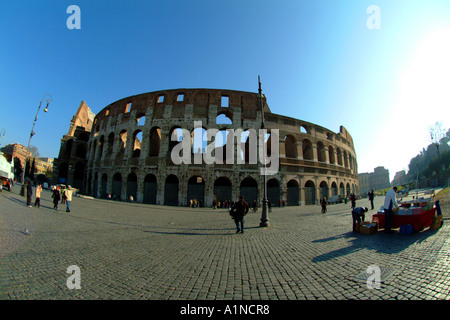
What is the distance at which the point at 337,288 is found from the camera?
8.91ft

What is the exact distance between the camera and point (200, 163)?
21719 millimetres

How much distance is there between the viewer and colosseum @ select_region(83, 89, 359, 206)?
21953mm

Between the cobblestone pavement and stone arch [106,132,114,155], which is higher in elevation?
stone arch [106,132,114,155]

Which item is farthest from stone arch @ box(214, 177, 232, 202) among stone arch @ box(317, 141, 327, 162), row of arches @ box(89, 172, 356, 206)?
stone arch @ box(317, 141, 327, 162)

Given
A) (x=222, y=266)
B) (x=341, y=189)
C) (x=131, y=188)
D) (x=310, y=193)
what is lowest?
(x=310, y=193)

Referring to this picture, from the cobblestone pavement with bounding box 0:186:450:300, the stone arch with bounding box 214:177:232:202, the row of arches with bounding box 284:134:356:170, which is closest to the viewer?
the cobblestone pavement with bounding box 0:186:450:300

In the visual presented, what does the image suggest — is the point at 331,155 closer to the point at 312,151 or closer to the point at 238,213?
the point at 312,151

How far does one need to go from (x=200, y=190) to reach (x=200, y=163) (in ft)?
11.3

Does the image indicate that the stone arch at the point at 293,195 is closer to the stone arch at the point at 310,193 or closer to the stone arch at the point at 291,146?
the stone arch at the point at 310,193

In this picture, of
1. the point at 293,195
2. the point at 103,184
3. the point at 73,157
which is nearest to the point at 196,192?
the point at 293,195

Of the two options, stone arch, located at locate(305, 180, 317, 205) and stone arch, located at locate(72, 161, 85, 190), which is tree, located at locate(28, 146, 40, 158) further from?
stone arch, located at locate(305, 180, 317, 205)
